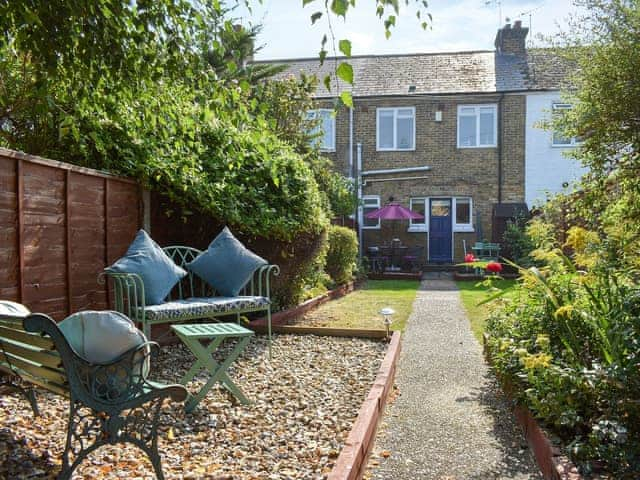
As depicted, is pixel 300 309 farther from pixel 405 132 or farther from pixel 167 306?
pixel 405 132

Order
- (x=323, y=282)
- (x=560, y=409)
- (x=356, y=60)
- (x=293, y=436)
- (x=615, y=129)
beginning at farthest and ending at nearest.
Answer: (x=356, y=60) < (x=323, y=282) < (x=615, y=129) < (x=293, y=436) < (x=560, y=409)

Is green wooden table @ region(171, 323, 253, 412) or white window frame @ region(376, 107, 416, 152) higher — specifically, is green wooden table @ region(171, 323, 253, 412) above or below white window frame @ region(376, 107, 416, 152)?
below

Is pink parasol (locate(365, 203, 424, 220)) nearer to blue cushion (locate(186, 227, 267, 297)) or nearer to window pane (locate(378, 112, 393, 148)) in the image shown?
window pane (locate(378, 112, 393, 148))

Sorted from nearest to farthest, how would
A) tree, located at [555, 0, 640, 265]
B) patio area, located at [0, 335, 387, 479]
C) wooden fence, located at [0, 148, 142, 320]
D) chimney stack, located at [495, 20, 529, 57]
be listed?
patio area, located at [0, 335, 387, 479] < wooden fence, located at [0, 148, 142, 320] < tree, located at [555, 0, 640, 265] < chimney stack, located at [495, 20, 529, 57]

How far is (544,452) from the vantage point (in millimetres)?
3100

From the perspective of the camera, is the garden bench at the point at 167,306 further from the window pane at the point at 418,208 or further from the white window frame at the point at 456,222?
the white window frame at the point at 456,222

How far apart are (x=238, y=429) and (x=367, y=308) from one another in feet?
20.4

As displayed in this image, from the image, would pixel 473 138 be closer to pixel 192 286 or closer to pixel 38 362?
pixel 192 286

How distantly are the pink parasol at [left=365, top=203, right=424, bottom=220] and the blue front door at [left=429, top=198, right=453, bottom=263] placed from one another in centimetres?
123

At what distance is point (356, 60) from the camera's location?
22297 mm

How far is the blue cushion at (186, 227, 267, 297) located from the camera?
236 inches

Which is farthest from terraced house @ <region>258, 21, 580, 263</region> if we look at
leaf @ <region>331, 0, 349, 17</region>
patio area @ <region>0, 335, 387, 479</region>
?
A: leaf @ <region>331, 0, 349, 17</region>

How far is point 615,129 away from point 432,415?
282 cm

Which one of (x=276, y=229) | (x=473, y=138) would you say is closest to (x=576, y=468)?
(x=276, y=229)
